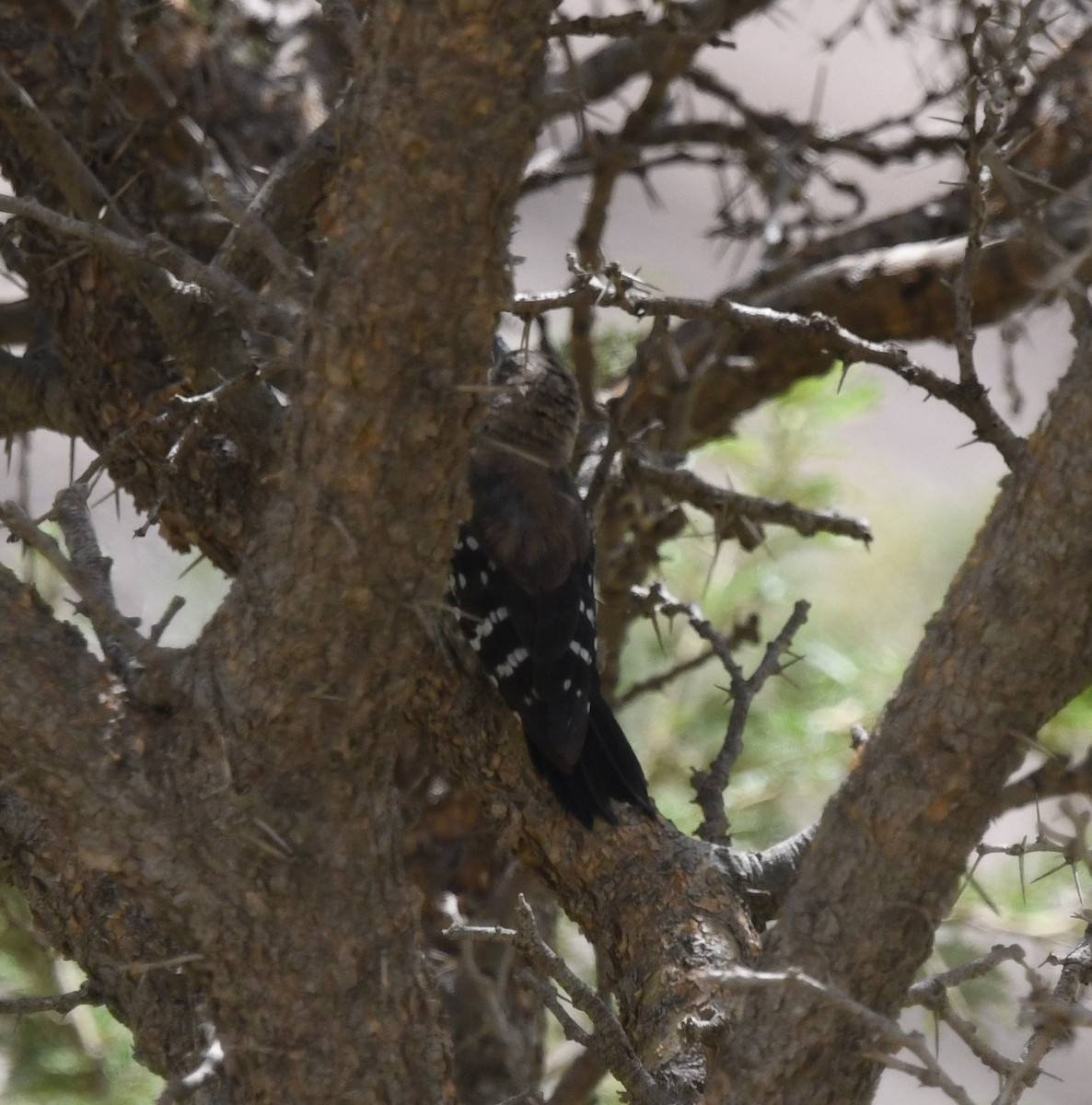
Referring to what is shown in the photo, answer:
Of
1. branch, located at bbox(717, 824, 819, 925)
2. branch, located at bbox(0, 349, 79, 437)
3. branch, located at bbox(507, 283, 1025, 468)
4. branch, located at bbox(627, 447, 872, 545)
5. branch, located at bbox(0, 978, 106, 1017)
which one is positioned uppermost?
branch, located at bbox(627, 447, 872, 545)

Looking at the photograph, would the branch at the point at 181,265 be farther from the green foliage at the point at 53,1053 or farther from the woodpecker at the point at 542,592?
the green foliage at the point at 53,1053

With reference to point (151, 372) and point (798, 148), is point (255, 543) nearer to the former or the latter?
point (151, 372)

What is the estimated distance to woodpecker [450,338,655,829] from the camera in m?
2.83

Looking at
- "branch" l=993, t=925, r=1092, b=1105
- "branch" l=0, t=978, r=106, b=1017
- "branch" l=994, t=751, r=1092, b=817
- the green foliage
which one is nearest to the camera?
"branch" l=993, t=925, r=1092, b=1105

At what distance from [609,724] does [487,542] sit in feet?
2.10

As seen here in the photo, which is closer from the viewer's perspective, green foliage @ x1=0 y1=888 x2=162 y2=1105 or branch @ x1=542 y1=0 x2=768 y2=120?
green foliage @ x1=0 y1=888 x2=162 y2=1105

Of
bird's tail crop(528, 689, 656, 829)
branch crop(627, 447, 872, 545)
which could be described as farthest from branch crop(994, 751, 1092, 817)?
branch crop(627, 447, 872, 545)

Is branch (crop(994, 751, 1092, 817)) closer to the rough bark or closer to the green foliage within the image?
the rough bark

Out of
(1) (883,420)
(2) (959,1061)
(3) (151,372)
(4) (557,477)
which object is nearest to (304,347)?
(3) (151,372)

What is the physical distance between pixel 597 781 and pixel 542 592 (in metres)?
0.71

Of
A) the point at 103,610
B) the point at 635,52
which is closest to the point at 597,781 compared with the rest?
the point at 103,610

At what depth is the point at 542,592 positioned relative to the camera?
3.40 m

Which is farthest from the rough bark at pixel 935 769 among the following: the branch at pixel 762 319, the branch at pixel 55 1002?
the branch at pixel 55 1002

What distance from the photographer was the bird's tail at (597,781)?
8.96 ft
